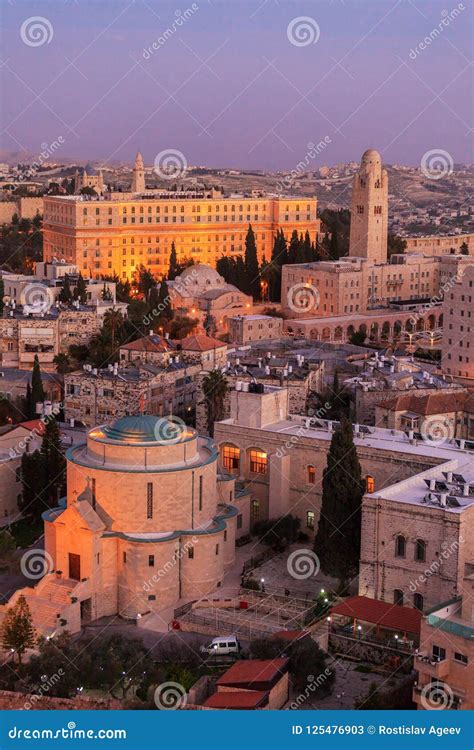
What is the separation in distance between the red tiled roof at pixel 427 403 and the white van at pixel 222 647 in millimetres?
10443

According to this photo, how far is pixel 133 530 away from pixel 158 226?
41725 millimetres

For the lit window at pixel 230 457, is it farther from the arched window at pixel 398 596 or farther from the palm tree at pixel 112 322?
the palm tree at pixel 112 322

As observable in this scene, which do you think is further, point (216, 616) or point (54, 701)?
point (216, 616)

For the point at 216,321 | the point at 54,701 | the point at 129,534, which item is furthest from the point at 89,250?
the point at 54,701

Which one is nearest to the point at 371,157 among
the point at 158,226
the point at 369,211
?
the point at 369,211

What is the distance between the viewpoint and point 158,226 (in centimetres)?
6256

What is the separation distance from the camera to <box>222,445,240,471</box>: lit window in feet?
84.2

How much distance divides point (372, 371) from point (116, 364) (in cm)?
636

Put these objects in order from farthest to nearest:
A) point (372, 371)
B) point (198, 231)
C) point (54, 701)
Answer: point (198, 231) < point (372, 371) < point (54, 701)

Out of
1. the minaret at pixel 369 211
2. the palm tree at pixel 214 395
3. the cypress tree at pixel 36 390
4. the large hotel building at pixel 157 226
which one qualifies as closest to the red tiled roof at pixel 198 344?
the cypress tree at pixel 36 390

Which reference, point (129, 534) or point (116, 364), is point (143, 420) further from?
point (116, 364)

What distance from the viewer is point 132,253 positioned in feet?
200

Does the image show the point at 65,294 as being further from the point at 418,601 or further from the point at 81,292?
the point at 418,601

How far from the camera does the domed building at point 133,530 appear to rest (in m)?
21.6
